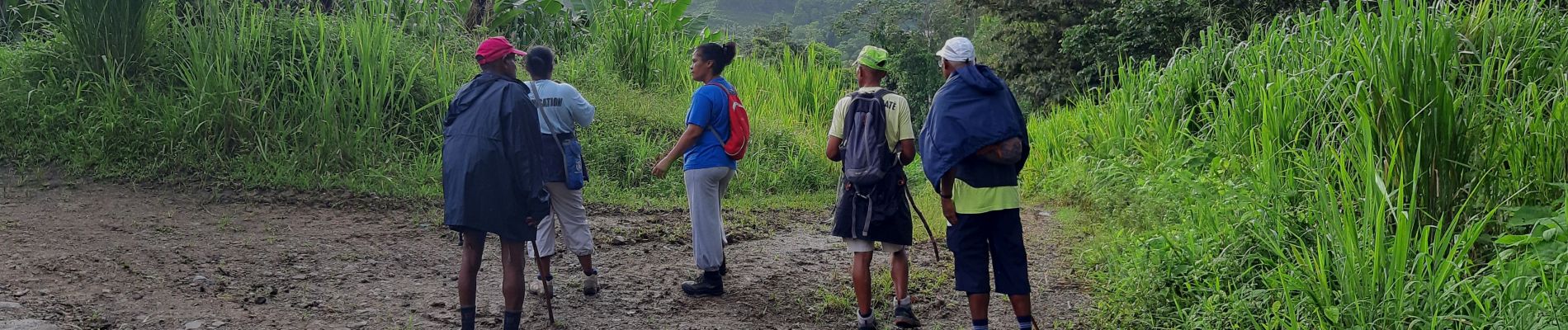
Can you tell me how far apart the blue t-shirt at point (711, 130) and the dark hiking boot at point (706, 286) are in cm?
63

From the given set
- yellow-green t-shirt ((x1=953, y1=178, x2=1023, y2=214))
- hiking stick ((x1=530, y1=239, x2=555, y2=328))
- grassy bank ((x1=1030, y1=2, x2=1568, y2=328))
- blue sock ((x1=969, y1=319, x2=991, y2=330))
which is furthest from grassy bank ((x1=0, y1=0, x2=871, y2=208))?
yellow-green t-shirt ((x1=953, y1=178, x2=1023, y2=214))

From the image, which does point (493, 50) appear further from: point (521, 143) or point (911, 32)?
point (911, 32)

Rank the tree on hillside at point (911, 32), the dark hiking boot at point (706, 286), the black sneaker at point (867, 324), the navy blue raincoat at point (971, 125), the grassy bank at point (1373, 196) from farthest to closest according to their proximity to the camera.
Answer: the tree on hillside at point (911, 32), the dark hiking boot at point (706, 286), the black sneaker at point (867, 324), the navy blue raincoat at point (971, 125), the grassy bank at point (1373, 196)

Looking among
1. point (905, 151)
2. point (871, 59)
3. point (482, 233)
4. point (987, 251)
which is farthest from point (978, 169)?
point (482, 233)

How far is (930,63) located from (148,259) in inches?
984

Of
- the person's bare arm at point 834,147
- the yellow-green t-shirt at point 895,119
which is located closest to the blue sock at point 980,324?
the yellow-green t-shirt at point 895,119

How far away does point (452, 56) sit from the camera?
37.3 ft

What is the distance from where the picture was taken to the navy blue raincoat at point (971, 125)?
425 centimetres

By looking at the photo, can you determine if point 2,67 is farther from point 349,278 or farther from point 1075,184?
point 1075,184

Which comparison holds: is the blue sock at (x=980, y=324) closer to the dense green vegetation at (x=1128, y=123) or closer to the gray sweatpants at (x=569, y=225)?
the dense green vegetation at (x=1128, y=123)

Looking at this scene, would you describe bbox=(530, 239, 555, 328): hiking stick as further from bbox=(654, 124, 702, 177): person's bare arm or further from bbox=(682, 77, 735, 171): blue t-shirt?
bbox=(682, 77, 735, 171): blue t-shirt

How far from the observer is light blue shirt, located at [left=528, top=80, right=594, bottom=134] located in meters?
5.41

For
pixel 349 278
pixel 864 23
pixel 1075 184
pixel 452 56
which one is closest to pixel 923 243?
pixel 1075 184

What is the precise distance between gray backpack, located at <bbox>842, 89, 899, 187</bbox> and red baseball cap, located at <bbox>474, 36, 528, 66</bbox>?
1.43 metres
